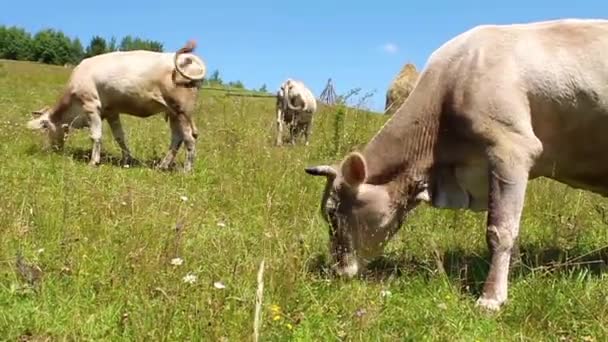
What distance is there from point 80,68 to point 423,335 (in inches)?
396

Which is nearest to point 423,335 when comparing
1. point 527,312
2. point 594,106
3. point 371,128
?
point 527,312

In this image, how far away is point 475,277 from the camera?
227 inches

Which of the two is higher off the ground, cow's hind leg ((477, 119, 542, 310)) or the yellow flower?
cow's hind leg ((477, 119, 542, 310))

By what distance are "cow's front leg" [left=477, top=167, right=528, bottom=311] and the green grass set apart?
22 cm

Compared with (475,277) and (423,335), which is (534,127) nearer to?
(475,277)

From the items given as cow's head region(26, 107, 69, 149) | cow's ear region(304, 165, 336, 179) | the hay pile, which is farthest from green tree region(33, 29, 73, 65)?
cow's ear region(304, 165, 336, 179)

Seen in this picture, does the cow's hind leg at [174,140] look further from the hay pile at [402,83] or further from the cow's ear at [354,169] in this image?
the hay pile at [402,83]

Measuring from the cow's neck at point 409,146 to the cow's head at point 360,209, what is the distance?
0.27 feet

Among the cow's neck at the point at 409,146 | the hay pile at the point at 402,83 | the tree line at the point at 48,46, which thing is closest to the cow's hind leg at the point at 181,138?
the cow's neck at the point at 409,146

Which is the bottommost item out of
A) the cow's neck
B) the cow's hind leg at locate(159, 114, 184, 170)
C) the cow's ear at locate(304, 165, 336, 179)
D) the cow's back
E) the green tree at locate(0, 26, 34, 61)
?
the cow's hind leg at locate(159, 114, 184, 170)

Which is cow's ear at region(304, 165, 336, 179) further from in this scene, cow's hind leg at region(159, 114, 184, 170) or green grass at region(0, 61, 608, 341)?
cow's hind leg at region(159, 114, 184, 170)

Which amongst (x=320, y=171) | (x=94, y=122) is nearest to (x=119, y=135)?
(x=94, y=122)

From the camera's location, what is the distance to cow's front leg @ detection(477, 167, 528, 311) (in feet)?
17.1

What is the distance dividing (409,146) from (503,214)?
38.2 inches
